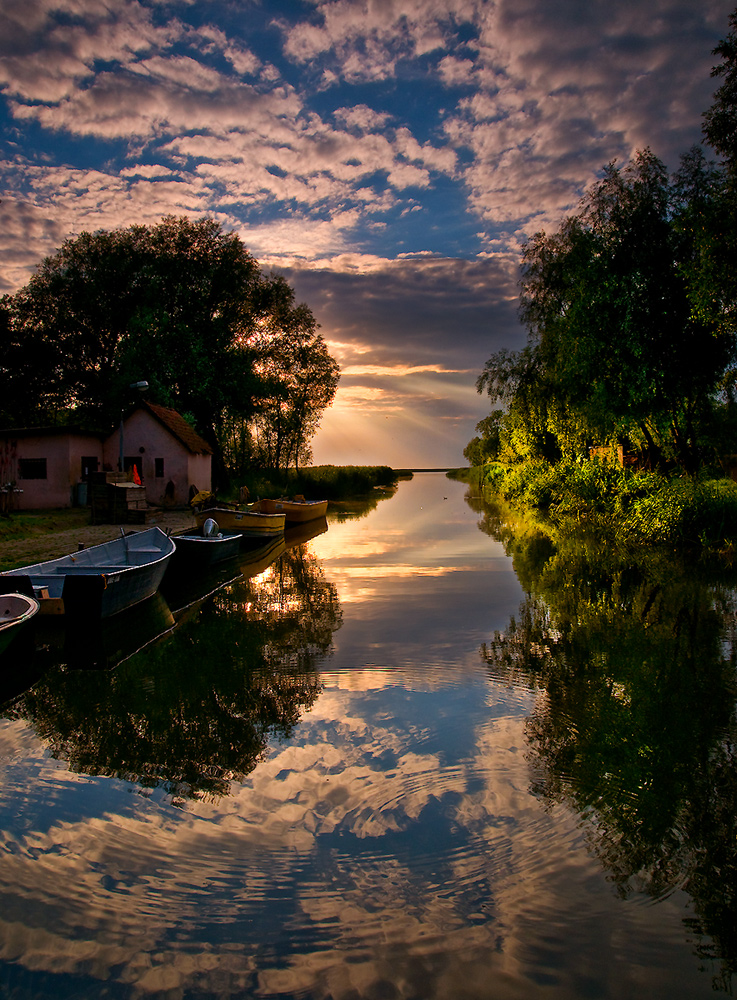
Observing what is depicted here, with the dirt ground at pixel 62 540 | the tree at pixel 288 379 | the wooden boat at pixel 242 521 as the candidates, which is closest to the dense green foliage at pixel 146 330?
the tree at pixel 288 379

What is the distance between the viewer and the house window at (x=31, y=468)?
3125 cm

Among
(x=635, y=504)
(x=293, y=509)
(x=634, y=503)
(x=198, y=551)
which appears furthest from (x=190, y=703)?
(x=293, y=509)

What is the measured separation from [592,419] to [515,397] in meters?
12.2

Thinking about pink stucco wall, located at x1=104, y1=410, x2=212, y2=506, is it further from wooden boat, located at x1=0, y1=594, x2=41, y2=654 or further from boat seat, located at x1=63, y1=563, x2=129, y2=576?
wooden boat, located at x1=0, y1=594, x2=41, y2=654

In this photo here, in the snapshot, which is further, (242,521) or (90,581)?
(242,521)

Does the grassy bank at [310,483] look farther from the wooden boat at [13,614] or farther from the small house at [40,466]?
the wooden boat at [13,614]

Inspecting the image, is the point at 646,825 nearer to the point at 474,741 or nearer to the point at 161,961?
the point at 474,741

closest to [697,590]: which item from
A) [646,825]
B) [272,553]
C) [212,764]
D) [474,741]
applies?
[474,741]

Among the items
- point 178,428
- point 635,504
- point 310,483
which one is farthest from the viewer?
point 310,483

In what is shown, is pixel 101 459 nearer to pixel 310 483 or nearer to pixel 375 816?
pixel 310 483

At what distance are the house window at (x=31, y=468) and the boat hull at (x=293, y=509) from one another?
10.6 meters

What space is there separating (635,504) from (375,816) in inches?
739

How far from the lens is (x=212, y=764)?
596 cm

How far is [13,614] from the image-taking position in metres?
9.52
